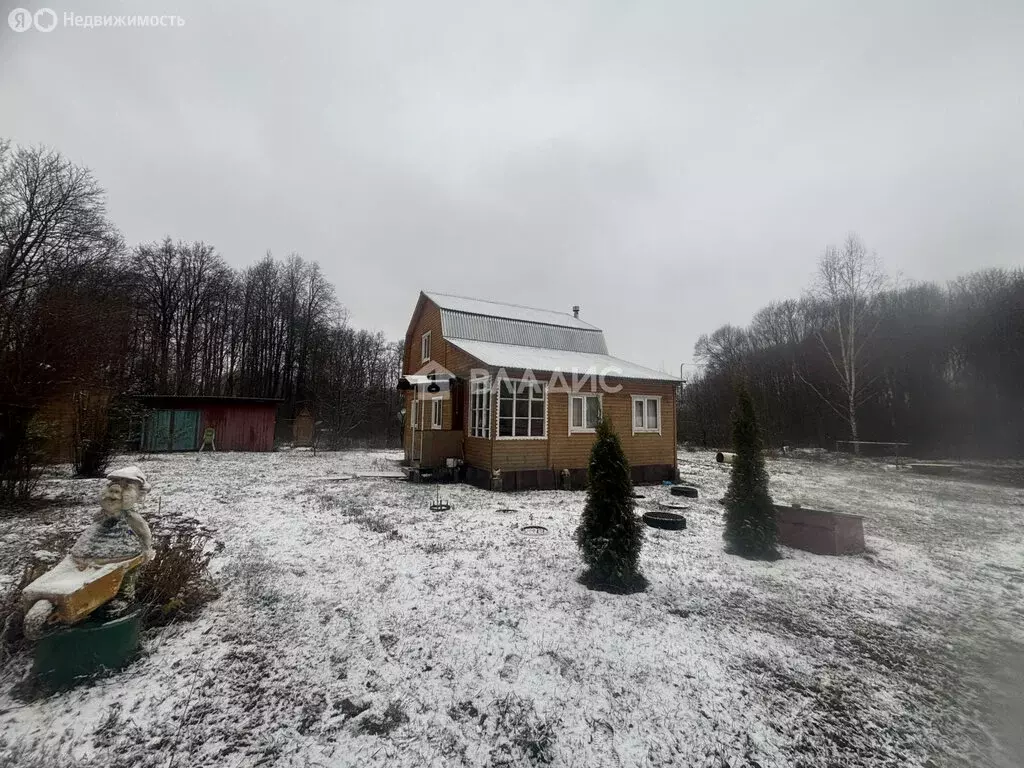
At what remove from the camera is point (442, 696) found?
2988mm

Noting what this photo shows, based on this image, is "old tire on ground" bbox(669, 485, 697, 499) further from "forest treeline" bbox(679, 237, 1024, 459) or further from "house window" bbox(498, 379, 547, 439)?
"forest treeline" bbox(679, 237, 1024, 459)

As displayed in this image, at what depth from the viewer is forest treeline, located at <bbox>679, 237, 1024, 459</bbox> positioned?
21.4 metres

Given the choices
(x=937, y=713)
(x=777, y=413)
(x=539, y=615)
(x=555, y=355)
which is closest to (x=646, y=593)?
(x=539, y=615)

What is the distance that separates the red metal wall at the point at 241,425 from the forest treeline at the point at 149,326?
11.2ft

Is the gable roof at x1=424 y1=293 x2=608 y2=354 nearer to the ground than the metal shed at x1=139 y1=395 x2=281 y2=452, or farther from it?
farther from it

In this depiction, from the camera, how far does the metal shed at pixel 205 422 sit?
62.3ft

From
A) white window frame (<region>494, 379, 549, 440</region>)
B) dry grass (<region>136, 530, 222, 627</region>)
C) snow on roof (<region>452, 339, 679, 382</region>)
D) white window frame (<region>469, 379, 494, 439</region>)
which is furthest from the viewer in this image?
snow on roof (<region>452, 339, 679, 382</region>)

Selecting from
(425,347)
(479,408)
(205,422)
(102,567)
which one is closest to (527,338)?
(425,347)

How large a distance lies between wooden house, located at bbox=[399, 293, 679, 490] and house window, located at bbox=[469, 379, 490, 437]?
0.10ft

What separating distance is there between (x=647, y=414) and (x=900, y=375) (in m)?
23.2

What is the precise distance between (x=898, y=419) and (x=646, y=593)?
29.7 metres

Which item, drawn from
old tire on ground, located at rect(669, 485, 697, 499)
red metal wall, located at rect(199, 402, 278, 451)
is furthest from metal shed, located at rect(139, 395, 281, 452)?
old tire on ground, located at rect(669, 485, 697, 499)

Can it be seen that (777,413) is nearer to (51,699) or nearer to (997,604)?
(997,604)

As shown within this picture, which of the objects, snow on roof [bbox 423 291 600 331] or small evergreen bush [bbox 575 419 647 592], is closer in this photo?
small evergreen bush [bbox 575 419 647 592]
